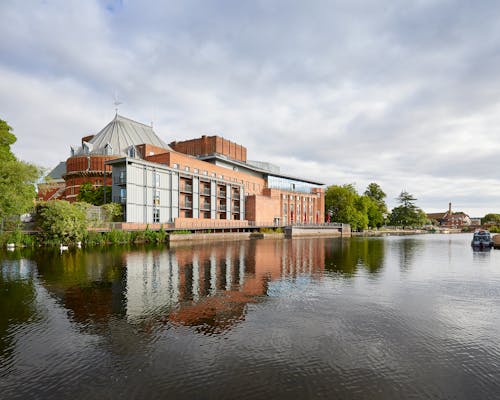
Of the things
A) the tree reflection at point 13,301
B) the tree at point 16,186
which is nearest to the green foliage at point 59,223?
the tree at point 16,186

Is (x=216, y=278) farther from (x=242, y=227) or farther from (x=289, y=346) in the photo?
(x=242, y=227)

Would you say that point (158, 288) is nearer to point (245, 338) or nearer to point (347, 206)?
point (245, 338)

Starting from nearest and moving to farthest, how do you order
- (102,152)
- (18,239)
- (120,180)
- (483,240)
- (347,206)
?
1. (18,239)
2. (483,240)
3. (120,180)
4. (102,152)
5. (347,206)

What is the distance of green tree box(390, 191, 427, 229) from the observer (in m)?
147

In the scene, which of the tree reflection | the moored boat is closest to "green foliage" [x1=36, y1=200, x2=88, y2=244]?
the tree reflection

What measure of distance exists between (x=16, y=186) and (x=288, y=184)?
75.0 m

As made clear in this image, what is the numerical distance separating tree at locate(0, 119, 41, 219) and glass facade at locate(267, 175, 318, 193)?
6443 cm

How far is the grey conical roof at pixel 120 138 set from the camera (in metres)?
70.2

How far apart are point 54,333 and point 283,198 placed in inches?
3391

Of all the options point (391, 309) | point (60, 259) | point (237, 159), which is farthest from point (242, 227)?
point (391, 309)

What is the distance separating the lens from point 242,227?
226 feet

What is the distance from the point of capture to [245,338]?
9648 mm

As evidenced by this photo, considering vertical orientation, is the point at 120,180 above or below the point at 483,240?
above

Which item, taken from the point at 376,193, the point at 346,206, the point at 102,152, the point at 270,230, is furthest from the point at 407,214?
the point at 102,152
